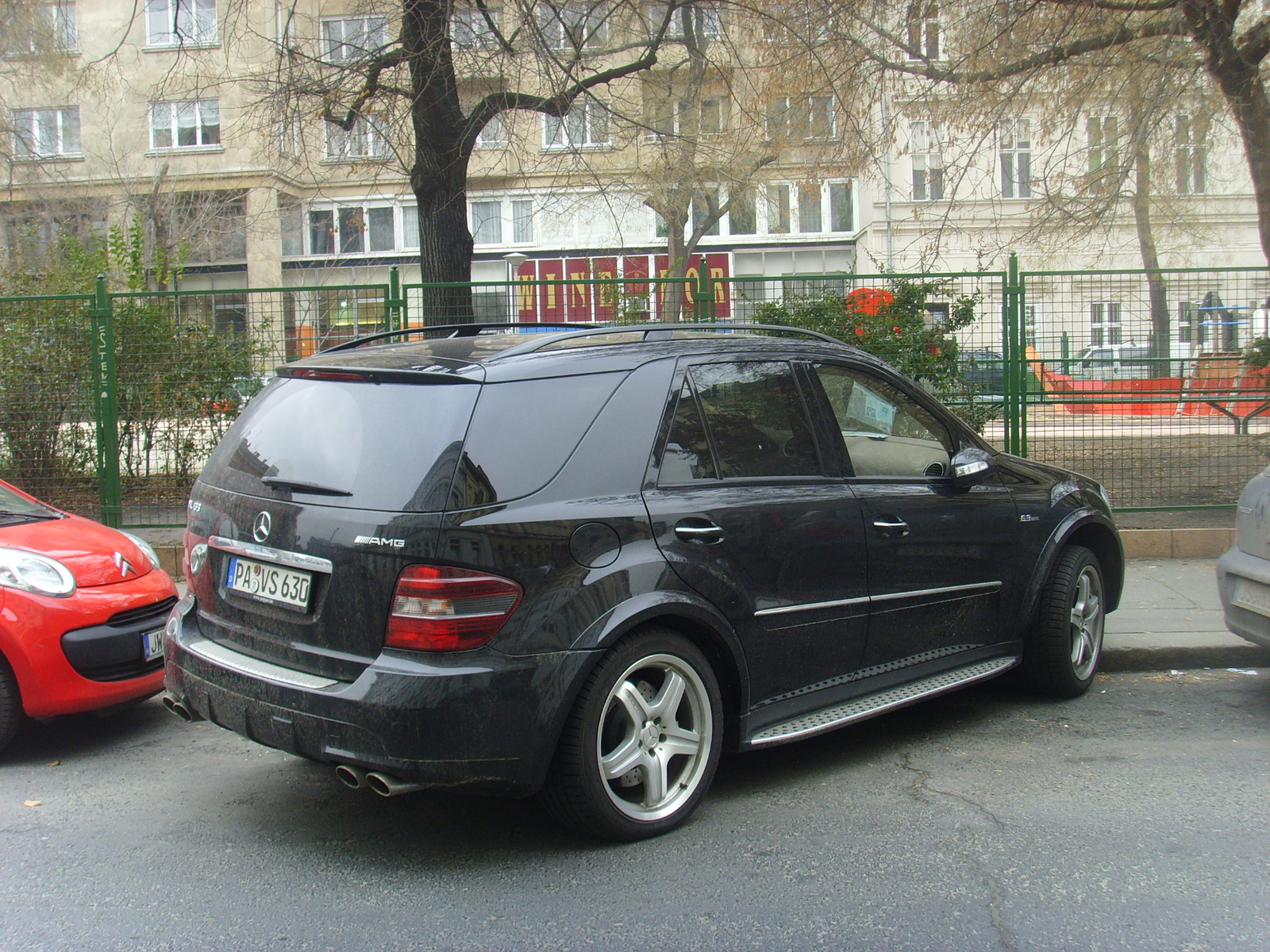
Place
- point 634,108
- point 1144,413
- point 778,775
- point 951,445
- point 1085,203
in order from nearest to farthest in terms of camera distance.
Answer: point 778,775, point 951,445, point 1144,413, point 1085,203, point 634,108

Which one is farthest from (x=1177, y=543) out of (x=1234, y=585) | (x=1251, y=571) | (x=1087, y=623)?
(x=1087, y=623)

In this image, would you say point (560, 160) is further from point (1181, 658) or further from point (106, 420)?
point (1181, 658)

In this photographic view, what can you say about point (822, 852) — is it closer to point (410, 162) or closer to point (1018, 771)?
point (1018, 771)

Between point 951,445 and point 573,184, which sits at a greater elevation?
point 573,184

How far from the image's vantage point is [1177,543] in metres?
8.98

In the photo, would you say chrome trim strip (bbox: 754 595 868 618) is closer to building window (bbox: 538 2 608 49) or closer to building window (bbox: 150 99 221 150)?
building window (bbox: 538 2 608 49)

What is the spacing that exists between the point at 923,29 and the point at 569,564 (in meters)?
11.1

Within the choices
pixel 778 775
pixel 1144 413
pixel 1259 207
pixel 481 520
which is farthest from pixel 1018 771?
pixel 1259 207

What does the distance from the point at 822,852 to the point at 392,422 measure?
6.69 feet

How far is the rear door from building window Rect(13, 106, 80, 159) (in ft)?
59.8

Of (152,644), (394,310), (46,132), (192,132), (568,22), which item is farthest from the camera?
(192,132)

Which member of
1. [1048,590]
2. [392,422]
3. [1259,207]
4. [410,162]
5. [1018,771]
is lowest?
[1018,771]

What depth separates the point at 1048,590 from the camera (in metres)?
5.45

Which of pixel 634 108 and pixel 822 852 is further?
pixel 634 108
